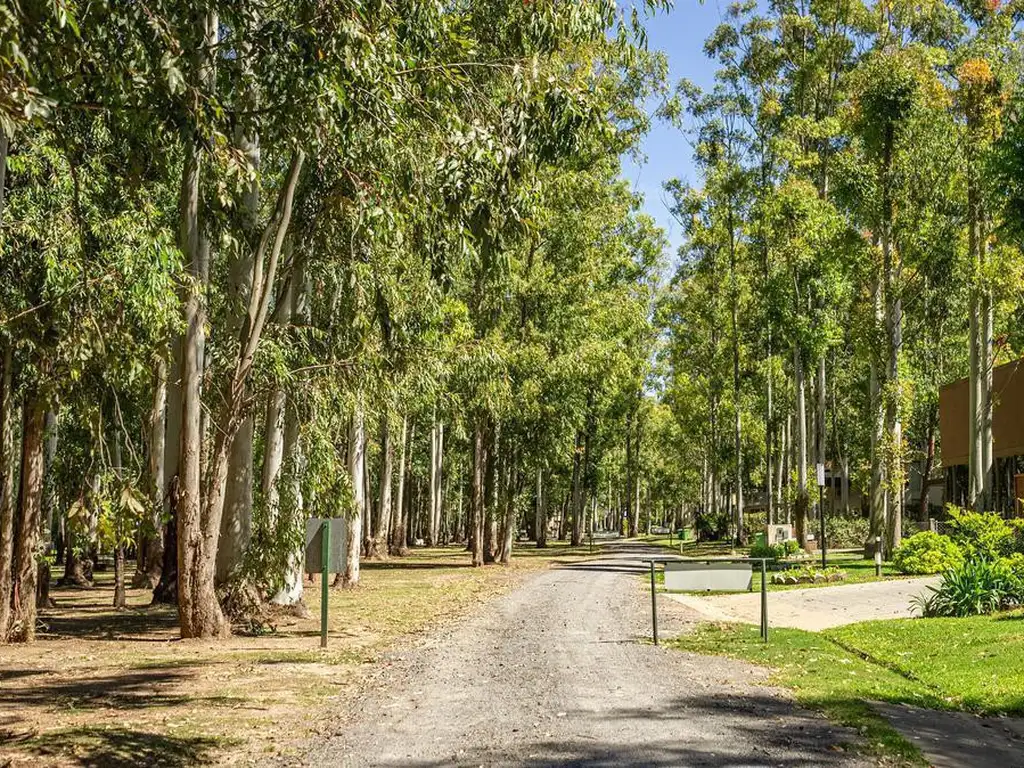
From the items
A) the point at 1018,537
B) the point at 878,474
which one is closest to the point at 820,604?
the point at 1018,537

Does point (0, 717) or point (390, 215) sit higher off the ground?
point (390, 215)

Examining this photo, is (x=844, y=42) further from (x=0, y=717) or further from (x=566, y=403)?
(x=0, y=717)

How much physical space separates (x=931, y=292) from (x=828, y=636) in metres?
26.9

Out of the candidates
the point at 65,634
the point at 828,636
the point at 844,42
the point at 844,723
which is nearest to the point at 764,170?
the point at 844,42

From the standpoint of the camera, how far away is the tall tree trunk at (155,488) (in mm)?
14461

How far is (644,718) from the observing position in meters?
8.63

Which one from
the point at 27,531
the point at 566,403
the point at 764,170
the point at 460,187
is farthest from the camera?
the point at 764,170

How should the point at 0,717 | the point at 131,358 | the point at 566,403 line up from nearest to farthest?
the point at 0,717 < the point at 131,358 < the point at 566,403

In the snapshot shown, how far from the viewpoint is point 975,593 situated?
1585 cm

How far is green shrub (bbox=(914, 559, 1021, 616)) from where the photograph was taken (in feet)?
52.1

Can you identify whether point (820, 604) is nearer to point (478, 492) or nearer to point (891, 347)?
point (891, 347)

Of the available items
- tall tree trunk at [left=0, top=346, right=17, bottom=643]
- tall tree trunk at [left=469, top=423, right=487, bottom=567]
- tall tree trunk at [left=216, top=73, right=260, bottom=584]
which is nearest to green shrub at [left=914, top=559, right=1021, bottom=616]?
tall tree trunk at [left=216, top=73, right=260, bottom=584]

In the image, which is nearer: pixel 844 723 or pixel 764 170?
pixel 844 723

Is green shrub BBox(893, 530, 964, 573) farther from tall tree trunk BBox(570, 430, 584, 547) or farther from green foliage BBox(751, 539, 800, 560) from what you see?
tall tree trunk BBox(570, 430, 584, 547)
